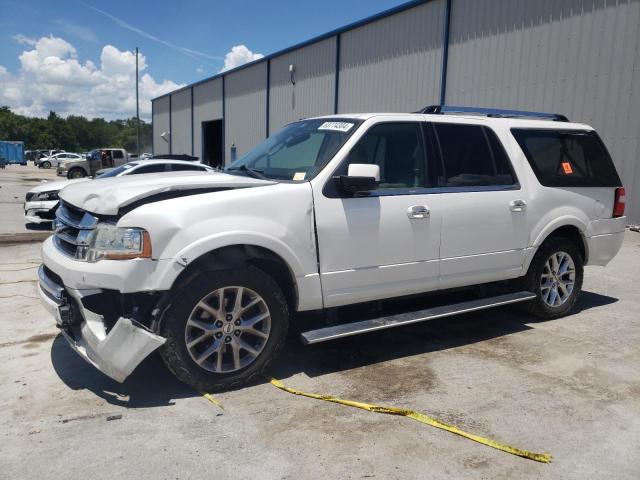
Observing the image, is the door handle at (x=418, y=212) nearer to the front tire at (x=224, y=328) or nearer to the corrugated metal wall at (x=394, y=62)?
the front tire at (x=224, y=328)

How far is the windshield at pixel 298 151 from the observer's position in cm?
402

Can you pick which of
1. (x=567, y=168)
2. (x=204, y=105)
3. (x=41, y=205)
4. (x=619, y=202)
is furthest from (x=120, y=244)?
(x=204, y=105)

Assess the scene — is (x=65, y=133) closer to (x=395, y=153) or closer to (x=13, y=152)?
(x=13, y=152)

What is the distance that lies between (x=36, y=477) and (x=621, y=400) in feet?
12.0

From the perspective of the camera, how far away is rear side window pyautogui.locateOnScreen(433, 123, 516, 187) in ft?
14.7

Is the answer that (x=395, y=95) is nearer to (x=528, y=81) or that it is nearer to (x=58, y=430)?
(x=528, y=81)

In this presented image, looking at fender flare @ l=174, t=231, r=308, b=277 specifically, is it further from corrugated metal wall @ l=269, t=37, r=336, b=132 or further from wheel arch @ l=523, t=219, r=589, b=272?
corrugated metal wall @ l=269, t=37, r=336, b=132

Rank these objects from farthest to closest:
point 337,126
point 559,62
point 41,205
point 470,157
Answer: point 559,62 < point 41,205 < point 470,157 < point 337,126

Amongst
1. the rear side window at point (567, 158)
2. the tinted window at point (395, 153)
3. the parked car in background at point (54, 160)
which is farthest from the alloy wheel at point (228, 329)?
the parked car in background at point (54, 160)

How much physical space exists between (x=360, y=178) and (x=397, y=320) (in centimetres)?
118

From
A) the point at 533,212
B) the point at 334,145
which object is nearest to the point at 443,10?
the point at 533,212

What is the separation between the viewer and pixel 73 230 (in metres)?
3.69

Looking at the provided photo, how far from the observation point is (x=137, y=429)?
311 centimetres

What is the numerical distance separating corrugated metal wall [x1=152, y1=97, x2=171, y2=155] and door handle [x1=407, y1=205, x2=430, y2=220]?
39.8m
